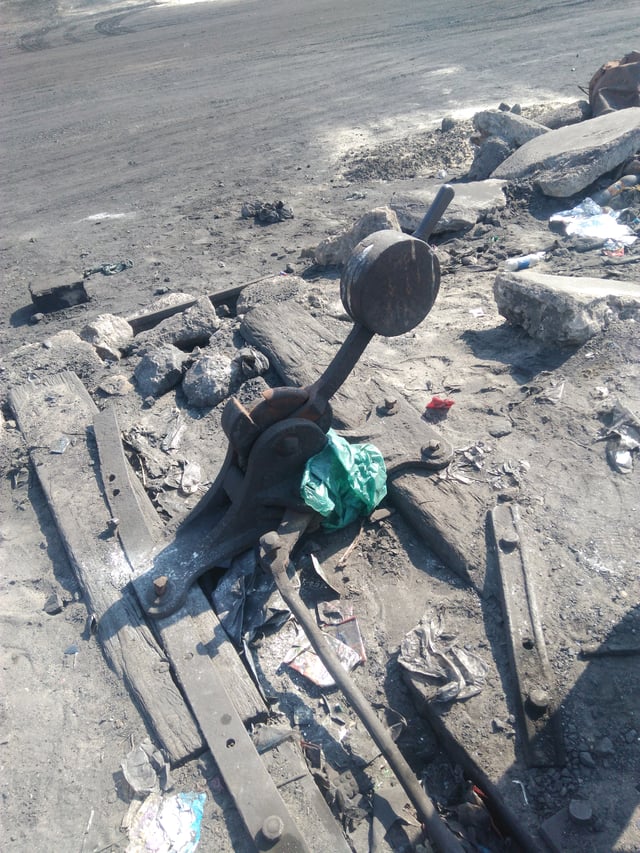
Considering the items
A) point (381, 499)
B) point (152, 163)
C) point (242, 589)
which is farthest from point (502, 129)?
point (242, 589)

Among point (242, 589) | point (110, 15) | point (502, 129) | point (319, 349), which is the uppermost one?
point (110, 15)

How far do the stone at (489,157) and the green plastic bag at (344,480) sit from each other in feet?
→ 20.2

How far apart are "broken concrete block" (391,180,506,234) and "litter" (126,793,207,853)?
557 cm

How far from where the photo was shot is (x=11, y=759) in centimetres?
261

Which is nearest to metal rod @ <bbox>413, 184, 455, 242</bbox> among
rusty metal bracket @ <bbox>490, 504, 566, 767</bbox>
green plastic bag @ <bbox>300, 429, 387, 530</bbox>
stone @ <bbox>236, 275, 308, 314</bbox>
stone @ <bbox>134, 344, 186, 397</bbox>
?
green plastic bag @ <bbox>300, 429, 387, 530</bbox>

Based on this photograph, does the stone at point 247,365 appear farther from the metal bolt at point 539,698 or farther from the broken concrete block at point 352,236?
the metal bolt at point 539,698

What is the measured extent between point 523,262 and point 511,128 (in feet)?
11.9

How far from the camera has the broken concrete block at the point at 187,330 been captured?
4973 millimetres

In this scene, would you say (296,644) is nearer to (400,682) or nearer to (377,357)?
(400,682)

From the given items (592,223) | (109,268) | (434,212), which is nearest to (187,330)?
(434,212)

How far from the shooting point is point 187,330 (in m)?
4.98

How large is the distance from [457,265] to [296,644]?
14.1 ft

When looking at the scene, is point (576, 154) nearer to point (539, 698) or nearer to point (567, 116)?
point (567, 116)

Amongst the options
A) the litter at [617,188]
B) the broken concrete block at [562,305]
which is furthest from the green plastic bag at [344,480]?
the litter at [617,188]
